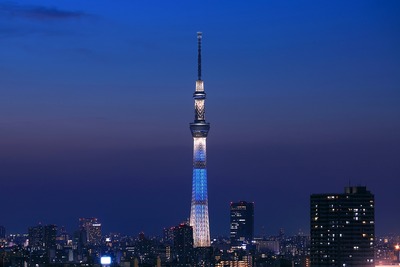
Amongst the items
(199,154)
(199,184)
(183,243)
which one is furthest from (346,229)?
(183,243)

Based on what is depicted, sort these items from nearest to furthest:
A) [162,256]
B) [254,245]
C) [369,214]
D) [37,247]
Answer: [369,214], [162,256], [37,247], [254,245]

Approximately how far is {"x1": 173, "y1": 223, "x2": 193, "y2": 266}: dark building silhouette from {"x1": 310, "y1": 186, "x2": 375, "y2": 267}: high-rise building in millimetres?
18538

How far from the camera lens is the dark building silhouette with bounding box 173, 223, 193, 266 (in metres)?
73.1

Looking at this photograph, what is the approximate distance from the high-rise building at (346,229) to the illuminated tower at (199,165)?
17614mm

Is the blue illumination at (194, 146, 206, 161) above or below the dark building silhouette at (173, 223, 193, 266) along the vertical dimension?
above

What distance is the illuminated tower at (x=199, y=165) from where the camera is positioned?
7050cm

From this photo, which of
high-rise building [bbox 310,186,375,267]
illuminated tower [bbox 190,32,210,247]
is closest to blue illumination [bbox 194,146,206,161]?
illuminated tower [bbox 190,32,210,247]

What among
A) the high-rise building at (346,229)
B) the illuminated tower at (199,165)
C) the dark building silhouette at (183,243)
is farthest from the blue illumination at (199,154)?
the high-rise building at (346,229)

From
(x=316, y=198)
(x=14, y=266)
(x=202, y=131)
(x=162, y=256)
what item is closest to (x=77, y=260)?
(x=162, y=256)

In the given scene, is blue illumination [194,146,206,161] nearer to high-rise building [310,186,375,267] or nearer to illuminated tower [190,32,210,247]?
illuminated tower [190,32,210,247]

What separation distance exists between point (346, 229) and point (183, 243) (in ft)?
76.0

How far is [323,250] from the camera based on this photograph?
54.2m

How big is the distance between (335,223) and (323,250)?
1478mm

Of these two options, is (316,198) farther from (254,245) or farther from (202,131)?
(254,245)
